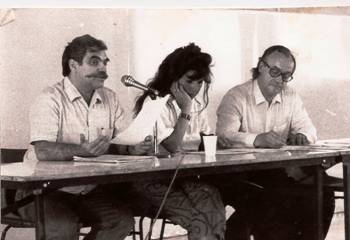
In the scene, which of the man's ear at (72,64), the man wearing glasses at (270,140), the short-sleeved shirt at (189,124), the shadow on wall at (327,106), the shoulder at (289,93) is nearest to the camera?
the man's ear at (72,64)

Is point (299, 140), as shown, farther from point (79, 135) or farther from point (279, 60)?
point (79, 135)

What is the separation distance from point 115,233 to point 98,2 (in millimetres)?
778

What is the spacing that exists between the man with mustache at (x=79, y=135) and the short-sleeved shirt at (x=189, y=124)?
179mm

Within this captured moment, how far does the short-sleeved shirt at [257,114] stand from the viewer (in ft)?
10.5

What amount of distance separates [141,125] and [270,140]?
29.4 inches

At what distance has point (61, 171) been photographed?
1.97 meters

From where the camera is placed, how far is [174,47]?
3199 millimetres

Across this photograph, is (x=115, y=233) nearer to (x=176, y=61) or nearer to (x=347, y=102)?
(x=176, y=61)

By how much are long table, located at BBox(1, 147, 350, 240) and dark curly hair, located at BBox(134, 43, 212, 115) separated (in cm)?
47

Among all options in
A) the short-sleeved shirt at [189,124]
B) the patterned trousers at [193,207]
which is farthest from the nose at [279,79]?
the patterned trousers at [193,207]

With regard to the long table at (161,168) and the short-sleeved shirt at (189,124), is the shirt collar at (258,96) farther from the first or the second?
the long table at (161,168)

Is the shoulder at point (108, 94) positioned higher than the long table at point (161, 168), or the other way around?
the shoulder at point (108, 94)

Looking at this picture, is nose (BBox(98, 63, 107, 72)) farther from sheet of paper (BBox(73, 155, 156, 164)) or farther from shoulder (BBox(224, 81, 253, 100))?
shoulder (BBox(224, 81, 253, 100))

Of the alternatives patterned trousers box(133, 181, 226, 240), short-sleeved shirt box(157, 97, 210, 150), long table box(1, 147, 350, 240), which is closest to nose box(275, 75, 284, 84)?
short-sleeved shirt box(157, 97, 210, 150)
